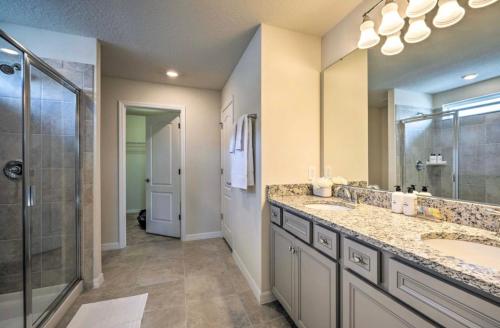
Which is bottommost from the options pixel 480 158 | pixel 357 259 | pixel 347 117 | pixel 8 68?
pixel 357 259

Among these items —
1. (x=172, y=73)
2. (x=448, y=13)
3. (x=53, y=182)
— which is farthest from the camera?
(x=172, y=73)

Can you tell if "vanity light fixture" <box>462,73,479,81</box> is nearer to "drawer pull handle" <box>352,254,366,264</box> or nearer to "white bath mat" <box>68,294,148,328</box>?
"drawer pull handle" <box>352,254,366,264</box>

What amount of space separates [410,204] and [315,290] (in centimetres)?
74

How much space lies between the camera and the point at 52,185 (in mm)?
1841

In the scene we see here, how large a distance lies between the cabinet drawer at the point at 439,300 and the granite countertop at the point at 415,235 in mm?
51

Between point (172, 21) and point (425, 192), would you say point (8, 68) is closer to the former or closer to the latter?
point (172, 21)

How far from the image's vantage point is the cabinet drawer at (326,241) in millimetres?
1054

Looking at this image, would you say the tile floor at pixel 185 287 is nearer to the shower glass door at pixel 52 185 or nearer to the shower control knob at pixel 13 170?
the shower glass door at pixel 52 185

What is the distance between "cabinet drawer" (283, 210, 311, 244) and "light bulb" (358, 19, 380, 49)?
1338mm

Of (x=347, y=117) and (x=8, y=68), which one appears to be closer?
(x=8, y=68)

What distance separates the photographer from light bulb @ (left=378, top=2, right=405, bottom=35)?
4.24 ft

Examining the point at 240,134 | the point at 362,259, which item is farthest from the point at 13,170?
the point at 362,259

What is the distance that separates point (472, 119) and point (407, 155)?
1.25 feet

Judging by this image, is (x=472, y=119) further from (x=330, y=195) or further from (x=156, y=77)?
(x=156, y=77)
